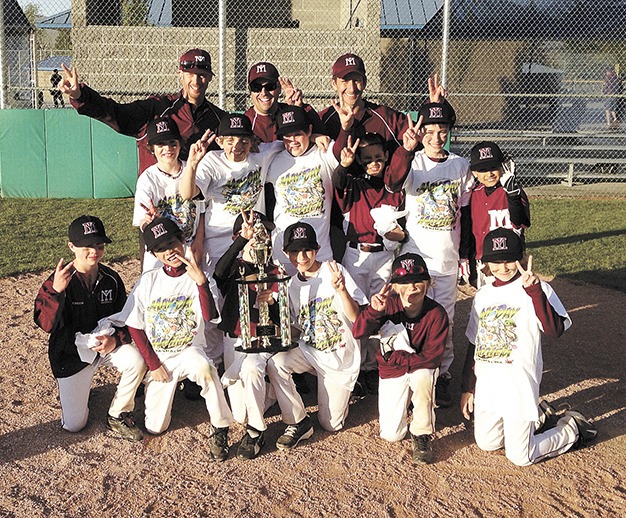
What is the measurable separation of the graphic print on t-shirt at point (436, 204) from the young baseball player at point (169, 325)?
1672mm

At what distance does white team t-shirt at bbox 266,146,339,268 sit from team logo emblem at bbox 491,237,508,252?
1.27 metres

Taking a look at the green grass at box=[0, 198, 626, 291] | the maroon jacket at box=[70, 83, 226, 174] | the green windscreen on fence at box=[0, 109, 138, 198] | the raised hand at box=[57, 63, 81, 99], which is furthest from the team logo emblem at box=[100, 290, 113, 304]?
the green windscreen on fence at box=[0, 109, 138, 198]

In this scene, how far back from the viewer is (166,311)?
486cm

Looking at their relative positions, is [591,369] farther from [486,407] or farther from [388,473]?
[388,473]

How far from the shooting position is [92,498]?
13.3ft

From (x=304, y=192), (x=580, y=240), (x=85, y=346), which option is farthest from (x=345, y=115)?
(x=580, y=240)

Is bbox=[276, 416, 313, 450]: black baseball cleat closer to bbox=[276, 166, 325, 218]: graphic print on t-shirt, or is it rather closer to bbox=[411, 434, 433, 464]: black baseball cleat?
bbox=[411, 434, 433, 464]: black baseball cleat

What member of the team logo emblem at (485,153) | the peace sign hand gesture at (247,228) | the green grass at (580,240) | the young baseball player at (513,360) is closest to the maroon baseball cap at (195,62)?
the peace sign hand gesture at (247,228)

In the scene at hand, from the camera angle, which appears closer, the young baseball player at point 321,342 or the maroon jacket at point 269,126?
the young baseball player at point 321,342

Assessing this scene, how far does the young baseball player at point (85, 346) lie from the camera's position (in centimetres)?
482

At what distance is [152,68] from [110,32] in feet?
3.15

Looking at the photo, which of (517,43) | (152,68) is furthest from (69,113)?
(517,43)

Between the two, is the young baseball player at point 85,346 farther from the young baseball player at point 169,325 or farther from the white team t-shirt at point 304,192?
the white team t-shirt at point 304,192

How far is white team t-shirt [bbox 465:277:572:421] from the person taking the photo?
14.9 feet
